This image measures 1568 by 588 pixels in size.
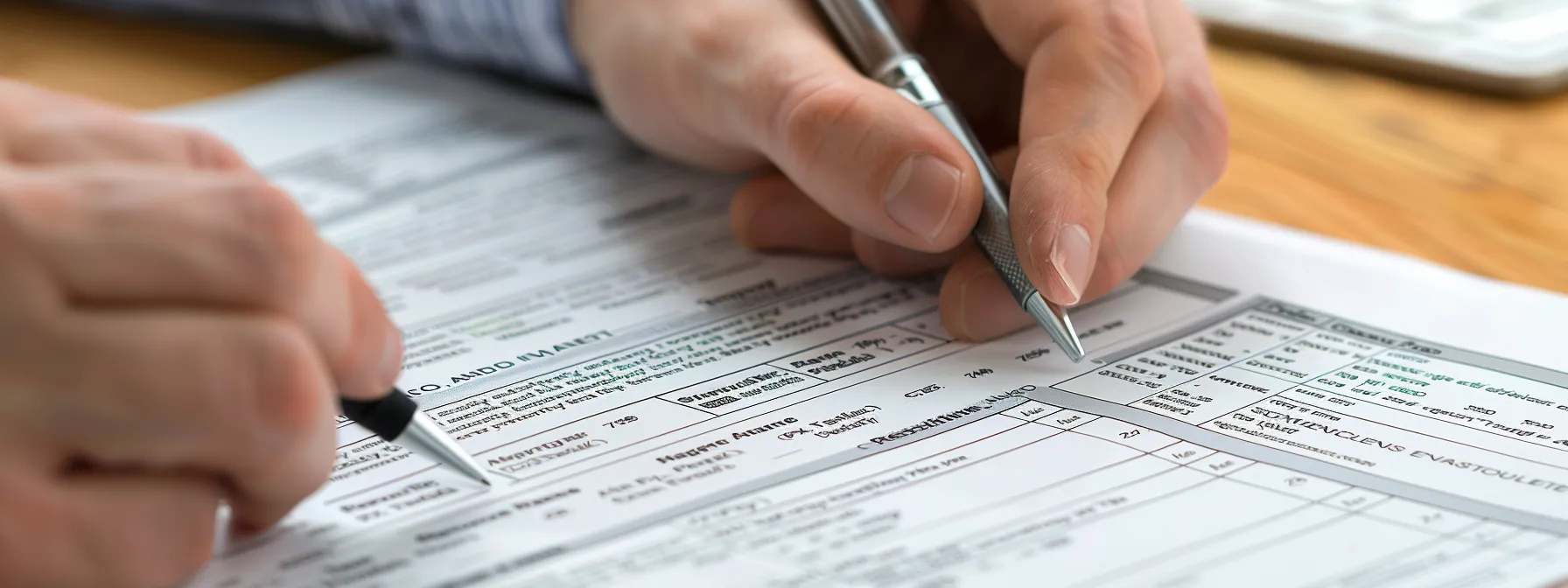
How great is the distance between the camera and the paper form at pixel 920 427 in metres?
0.35

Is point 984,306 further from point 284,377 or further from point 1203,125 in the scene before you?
point 284,377

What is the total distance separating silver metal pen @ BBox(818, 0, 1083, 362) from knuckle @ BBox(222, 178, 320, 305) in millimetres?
244

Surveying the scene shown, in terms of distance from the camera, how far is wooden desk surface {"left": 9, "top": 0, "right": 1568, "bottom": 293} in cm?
56

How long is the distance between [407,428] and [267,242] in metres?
0.08

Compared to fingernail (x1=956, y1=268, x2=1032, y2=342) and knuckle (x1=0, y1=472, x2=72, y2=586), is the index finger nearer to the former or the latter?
fingernail (x1=956, y1=268, x2=1032, y2=342)

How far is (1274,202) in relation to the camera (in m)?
0.61

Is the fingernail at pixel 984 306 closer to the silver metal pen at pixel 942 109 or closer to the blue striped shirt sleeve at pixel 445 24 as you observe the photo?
the silver metal pen at pixel 942 109

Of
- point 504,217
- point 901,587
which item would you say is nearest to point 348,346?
point 901,587

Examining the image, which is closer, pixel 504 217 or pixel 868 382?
pixel 868 382

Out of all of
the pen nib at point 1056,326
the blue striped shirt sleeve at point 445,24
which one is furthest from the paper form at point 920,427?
the blue striped shirt sleeve at point 445,24

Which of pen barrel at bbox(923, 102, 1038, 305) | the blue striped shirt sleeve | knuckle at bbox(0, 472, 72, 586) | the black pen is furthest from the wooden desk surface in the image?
knuckle at bbox(0, 472, 72, 586)

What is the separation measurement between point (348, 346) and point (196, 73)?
0.58 meters

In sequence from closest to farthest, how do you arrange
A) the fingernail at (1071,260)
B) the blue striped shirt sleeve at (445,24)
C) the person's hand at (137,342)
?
the person's hand at (137,342), the fingernail at (1071,260), the blue striped shirt sleeve at (445,24)

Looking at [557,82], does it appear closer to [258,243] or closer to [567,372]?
[567,372]
